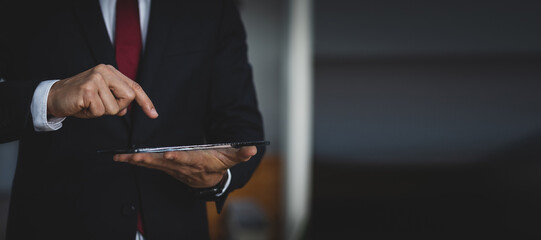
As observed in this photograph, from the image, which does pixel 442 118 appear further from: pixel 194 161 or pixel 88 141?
pixel 88 141

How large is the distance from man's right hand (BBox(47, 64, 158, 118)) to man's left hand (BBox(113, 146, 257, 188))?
0.30 ft

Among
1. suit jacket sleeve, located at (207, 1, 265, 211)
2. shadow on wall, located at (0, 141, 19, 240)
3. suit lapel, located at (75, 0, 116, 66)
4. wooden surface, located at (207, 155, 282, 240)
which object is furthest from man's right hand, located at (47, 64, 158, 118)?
wooden surface, located at (207, 155, 282, 240)

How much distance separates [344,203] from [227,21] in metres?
0.74

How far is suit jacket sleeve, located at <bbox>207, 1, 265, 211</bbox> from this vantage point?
41.7 inches

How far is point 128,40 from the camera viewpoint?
38.0 inches

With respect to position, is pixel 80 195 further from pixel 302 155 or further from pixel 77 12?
pixel 302 155

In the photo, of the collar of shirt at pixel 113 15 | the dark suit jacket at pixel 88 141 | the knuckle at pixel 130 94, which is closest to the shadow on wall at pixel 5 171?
the dark suit jacket at pixel 88 141

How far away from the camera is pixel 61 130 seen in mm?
938

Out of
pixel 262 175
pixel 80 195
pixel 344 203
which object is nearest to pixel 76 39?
pixel 80 195

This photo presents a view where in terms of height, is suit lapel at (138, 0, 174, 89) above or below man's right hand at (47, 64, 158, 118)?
above

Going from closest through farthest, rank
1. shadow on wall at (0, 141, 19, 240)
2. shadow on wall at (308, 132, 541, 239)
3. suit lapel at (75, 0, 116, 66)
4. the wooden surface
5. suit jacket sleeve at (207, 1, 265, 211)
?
1. shadow on wall at (308, 132, 541, 239)
2. suit lapel at (75, 0, 116, 66)
3. suit jacket sleeve at (207, 1, 265, 211)
4. shadow on wall at (0, 141, 19, 240)
5. the wooden surface

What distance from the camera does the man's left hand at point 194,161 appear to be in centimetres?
73

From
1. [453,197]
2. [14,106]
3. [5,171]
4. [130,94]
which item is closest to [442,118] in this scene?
[453,197]

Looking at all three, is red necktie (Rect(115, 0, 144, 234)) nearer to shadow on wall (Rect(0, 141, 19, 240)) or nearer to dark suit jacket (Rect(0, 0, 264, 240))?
dark suit jacket (Rect(0, 0, 264, 240))
